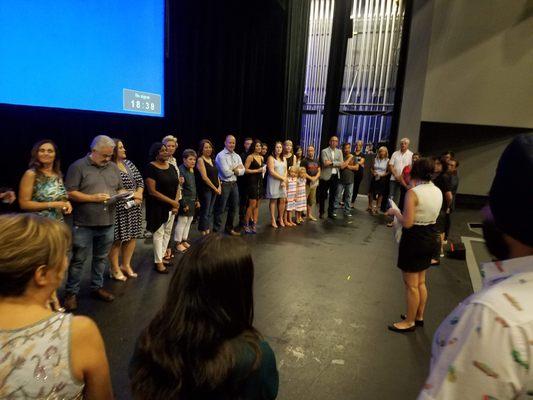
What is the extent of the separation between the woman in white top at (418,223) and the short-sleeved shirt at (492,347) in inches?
72.9

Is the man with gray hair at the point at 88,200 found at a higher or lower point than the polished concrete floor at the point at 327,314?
higher

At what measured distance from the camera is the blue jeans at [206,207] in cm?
436

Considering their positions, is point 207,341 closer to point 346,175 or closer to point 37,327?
point 37,327

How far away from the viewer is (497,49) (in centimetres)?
738

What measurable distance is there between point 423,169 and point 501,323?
199cm

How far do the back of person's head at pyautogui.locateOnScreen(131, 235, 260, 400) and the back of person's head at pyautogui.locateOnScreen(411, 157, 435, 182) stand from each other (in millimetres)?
1886

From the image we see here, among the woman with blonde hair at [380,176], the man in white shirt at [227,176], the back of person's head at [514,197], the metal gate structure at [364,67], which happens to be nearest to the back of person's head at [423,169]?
the back of person's head at [514,197]

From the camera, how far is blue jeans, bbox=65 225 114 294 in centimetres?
255

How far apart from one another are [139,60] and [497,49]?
757cm

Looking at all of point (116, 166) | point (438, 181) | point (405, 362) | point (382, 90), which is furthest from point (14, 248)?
point (382, 90)

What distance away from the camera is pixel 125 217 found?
10.0ft

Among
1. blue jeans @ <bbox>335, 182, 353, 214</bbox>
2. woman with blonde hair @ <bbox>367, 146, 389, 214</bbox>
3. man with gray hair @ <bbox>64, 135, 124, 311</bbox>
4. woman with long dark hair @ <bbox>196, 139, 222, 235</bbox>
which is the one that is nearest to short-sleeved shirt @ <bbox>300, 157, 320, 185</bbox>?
blue jeans @ <bbox>335, 182, 353, 214</bbox>

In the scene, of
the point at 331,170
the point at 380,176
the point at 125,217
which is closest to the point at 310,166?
the point at 331,170

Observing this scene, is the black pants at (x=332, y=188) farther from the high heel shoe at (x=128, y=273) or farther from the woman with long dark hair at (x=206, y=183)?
the high heel shoe at (x=128, y=273)
